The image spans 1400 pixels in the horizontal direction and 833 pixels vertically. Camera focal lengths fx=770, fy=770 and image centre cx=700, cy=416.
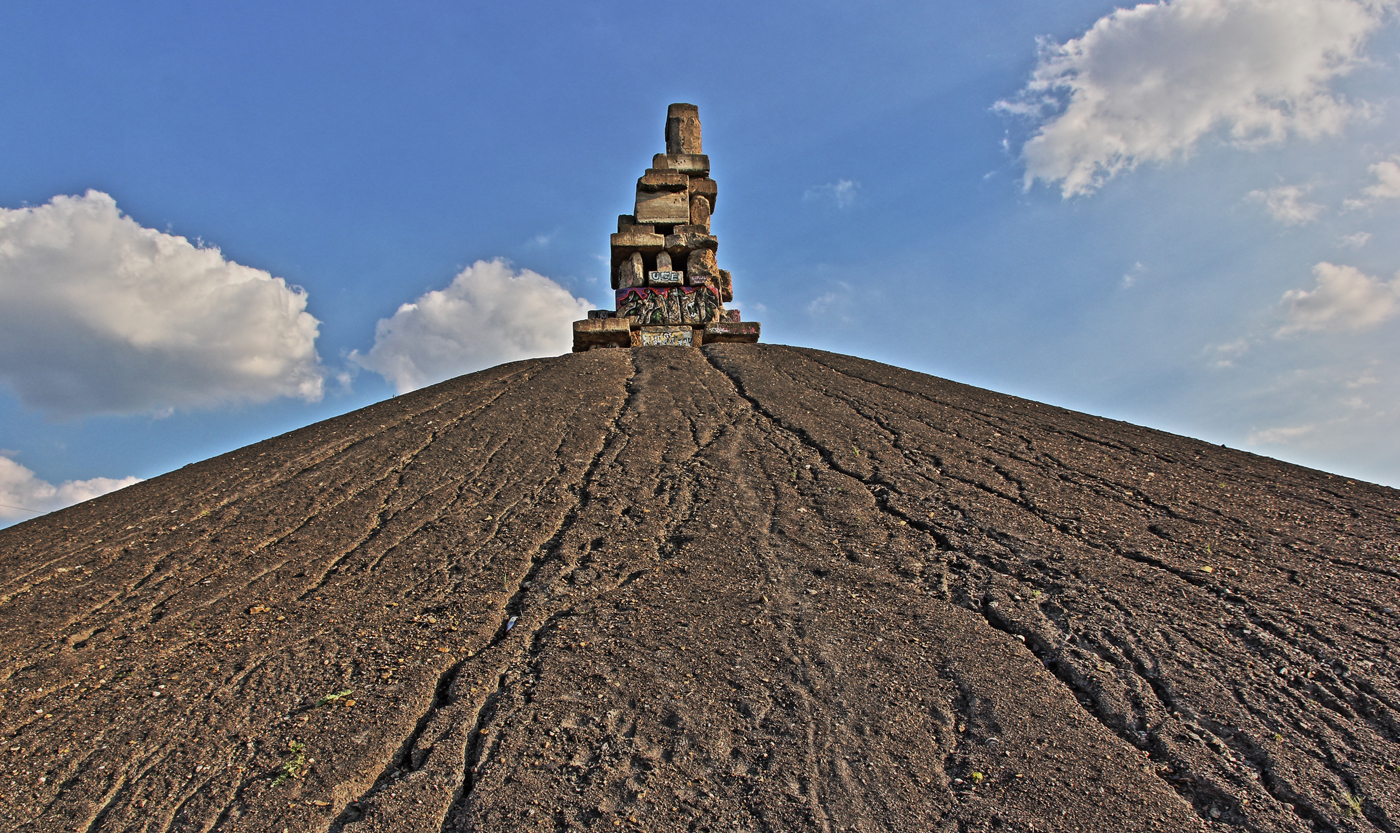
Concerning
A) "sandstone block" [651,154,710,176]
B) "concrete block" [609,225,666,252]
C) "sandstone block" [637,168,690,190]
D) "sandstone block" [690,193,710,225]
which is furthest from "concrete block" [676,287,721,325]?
"sandstone block" [651,154,710,176]

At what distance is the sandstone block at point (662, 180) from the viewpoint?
1357cm

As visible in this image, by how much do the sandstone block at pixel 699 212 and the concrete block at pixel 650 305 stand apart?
1.51m

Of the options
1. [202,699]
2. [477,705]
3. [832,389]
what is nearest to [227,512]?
[202,699]

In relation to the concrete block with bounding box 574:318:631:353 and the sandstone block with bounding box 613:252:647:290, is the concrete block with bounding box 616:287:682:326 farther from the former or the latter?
the concrete block with bounding box 574:318:631:353

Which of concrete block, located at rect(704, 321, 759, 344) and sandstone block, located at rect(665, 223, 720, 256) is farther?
sandstone block, located at rect(665, 223, 720, 256)

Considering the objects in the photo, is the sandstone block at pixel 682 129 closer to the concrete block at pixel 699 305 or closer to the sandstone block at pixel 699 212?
the sandstone block at pixel 699 212

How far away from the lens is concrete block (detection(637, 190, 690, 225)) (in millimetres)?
13477

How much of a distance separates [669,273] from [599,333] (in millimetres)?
Result: 1763

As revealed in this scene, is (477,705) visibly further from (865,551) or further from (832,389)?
(832,389)

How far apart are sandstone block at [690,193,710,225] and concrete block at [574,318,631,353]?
2661 mm

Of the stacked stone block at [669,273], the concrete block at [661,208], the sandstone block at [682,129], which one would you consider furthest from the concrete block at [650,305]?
the sandstone block at [682,129]

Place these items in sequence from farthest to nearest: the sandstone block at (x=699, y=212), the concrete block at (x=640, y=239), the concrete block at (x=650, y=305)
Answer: the sandstone block at (x=699, y=212)
the concrete block at (x=640, y=239)
the concrete block at (x=650, y=305)

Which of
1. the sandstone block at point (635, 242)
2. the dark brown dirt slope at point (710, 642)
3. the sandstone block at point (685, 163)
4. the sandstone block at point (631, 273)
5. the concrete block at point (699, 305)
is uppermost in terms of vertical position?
the sandstone block at point (685, 163)

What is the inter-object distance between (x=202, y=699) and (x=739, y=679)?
286cm
